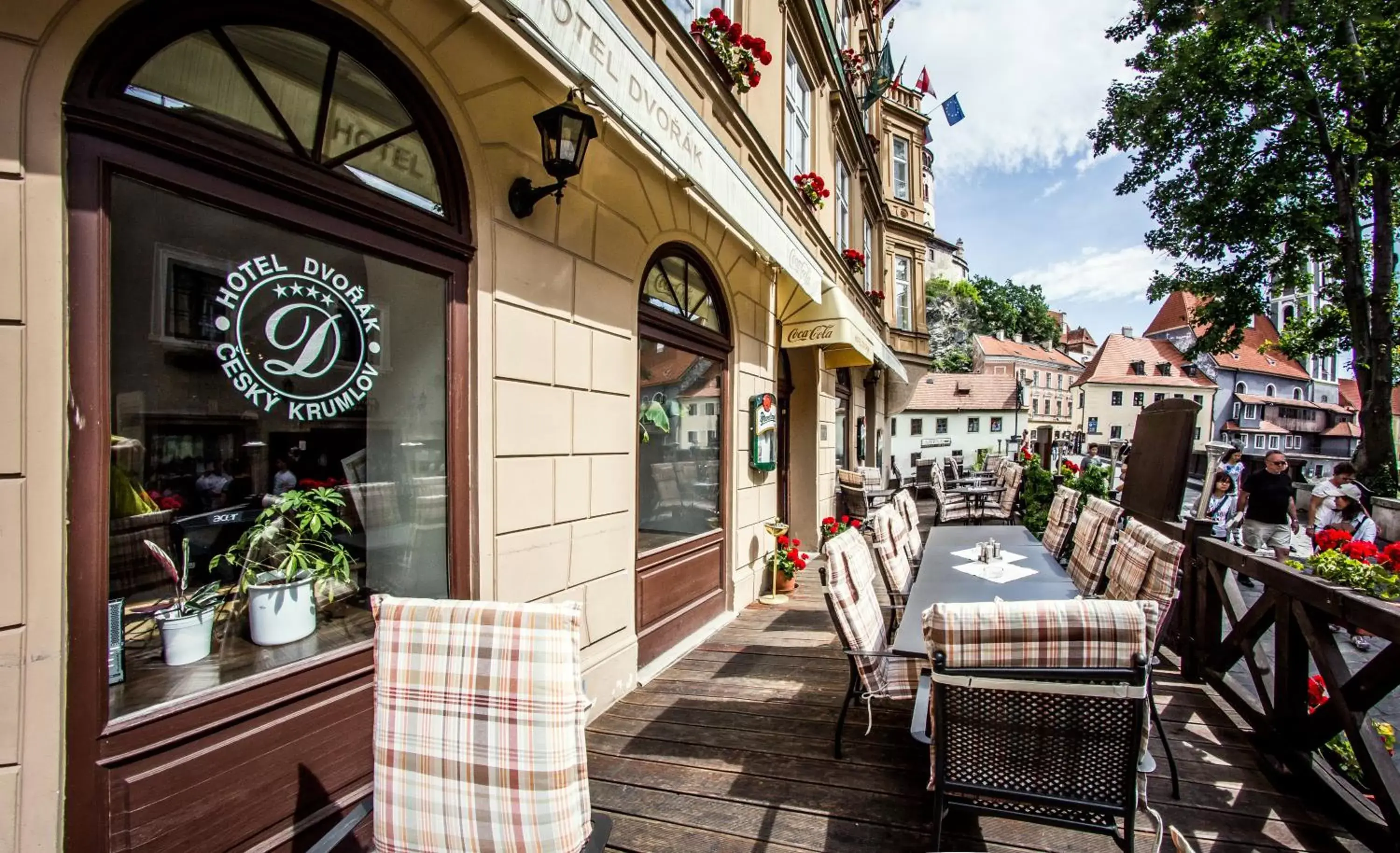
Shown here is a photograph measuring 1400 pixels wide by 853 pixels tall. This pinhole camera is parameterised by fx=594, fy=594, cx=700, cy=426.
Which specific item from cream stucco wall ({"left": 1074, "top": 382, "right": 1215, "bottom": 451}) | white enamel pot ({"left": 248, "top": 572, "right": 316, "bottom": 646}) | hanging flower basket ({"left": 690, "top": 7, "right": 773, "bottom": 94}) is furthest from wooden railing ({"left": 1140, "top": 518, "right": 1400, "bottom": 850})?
cream stucco wall ({"left": 1074, "top": 382, "right": 1215, "bottom": 451})

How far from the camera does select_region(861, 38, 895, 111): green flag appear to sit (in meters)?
10.9

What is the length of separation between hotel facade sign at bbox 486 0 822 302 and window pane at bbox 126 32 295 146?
911mm

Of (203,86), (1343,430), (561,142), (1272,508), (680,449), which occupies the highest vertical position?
(561,142)

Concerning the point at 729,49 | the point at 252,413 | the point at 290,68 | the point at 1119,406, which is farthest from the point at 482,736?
the point at 1119,406

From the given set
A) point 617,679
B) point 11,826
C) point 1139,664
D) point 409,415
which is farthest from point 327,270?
point 1139,664

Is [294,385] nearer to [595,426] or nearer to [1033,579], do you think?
[595,426]

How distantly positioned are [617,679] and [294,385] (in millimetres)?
2540

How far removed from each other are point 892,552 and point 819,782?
1460 mm

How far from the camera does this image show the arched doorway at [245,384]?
173cm

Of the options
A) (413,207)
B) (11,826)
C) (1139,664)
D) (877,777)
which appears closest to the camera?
(11,826)

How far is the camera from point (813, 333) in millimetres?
6527

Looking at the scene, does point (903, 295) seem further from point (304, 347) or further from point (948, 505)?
point (304, 347)

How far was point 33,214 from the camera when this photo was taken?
1593 millimetres

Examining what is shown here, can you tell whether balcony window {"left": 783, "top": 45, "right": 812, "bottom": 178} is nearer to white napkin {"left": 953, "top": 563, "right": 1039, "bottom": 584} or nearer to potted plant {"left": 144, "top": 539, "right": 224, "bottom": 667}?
white napkin {"left": 953, "top": 563, "right": 1039, "bottom": 584}
